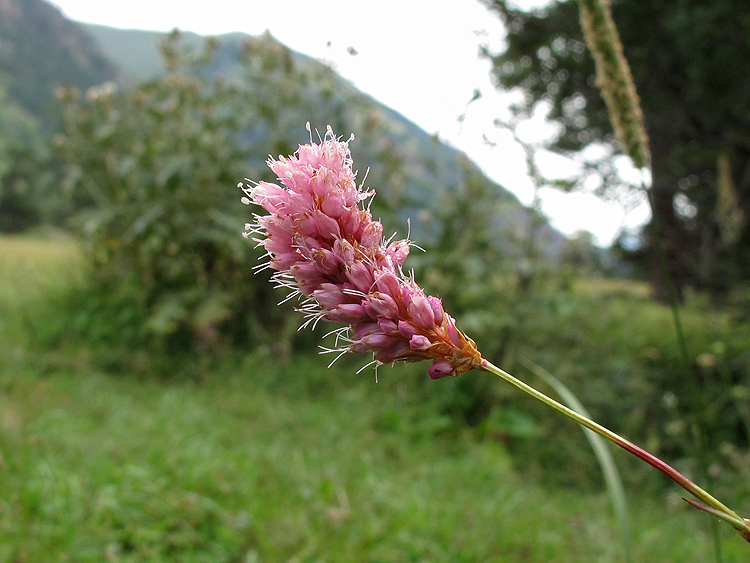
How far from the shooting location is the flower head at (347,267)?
27.3 inches

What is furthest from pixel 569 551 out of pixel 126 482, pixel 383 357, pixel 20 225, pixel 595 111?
pixel 20 225

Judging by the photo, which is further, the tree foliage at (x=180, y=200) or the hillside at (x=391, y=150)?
the hillside at (x=391, y=150)

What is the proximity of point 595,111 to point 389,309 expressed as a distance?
737 cm

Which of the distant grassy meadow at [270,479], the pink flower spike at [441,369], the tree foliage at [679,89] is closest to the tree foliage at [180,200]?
the distant grassy meadow at [270,479]

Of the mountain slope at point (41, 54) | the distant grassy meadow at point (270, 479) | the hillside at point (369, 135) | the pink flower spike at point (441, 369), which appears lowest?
the distant grassy meadow at point (270, 479)

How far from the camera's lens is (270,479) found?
275cm

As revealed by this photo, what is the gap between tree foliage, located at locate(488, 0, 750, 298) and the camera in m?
5.38

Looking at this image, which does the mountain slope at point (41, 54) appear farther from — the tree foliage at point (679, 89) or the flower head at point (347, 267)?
the flower head at point (347, 267)

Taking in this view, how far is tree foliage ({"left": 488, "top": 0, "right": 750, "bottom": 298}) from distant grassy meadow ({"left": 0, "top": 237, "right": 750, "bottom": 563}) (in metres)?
2.95

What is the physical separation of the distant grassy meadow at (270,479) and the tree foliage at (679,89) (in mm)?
2950

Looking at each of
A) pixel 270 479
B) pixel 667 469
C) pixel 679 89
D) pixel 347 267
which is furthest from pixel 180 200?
pixel 679 89

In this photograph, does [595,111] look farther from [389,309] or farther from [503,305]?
[389,309]

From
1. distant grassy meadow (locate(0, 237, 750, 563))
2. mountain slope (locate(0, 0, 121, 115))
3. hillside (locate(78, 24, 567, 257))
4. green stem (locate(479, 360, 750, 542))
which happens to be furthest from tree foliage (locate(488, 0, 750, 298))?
mountain slope (locate(0, 0, 121, 115))

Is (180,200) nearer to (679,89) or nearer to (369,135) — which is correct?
(369,135)
